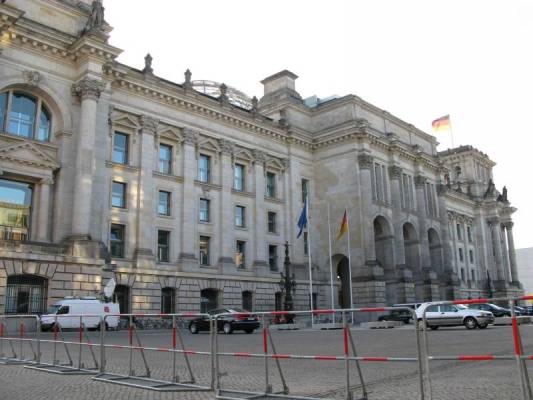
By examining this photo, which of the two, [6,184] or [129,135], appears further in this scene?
[129,135]

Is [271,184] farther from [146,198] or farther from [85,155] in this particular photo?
[85,155]

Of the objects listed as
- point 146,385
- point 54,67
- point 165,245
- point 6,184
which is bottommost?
point 146,385

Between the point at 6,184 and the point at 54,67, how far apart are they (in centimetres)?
800

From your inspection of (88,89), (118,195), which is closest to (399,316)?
(88,89)

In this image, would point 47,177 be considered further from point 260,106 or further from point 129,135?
point 260,106

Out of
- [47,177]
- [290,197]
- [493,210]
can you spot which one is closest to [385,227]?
[290,197]

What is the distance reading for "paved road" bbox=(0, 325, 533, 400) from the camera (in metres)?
7.43

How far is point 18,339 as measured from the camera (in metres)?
15.7

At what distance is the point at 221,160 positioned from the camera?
44.6 metres

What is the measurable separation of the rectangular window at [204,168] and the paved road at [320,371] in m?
31.2

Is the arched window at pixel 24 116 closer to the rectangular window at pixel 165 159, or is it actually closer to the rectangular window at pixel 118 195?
the rectangular window at pixel 118 195

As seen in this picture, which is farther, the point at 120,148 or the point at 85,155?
the point at 120,148

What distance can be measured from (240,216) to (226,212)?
90.3 inches

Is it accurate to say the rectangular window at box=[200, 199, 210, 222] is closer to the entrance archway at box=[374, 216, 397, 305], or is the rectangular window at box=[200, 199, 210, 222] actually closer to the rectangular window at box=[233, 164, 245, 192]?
the rectangular window at box=[233, 164, 245, 192]
